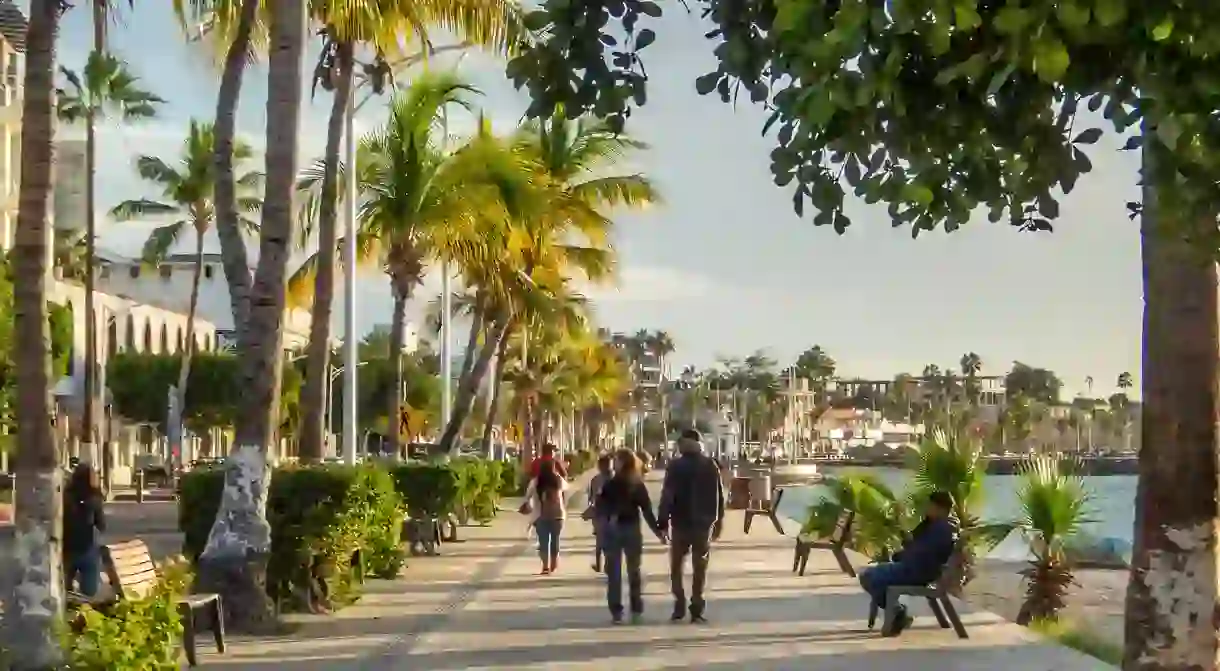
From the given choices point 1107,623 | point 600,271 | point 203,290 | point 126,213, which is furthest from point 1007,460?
point 1107,623

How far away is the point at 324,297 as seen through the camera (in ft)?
68.5

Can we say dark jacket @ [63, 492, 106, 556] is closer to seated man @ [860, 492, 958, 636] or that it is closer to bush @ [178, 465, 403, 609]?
bush @ [178, 465, 403, 609]

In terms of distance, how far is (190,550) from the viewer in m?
14.5

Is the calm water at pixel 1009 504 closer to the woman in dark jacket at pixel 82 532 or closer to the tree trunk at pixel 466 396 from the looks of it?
the tree trunk at pixel 466 396

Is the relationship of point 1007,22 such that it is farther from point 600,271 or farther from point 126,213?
point 126,213

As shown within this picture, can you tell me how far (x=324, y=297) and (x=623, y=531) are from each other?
24.0ft

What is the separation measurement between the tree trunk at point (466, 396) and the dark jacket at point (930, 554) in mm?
19817

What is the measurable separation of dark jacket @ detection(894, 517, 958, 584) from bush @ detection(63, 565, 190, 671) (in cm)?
598

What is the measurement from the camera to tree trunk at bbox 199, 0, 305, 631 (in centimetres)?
1336

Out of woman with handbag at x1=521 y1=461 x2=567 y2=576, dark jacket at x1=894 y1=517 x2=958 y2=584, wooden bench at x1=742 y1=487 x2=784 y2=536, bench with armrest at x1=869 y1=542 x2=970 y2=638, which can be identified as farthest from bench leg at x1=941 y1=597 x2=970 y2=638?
wooden bench at x1=742 y1=487 x2=784 y2=536

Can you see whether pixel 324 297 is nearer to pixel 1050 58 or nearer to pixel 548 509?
pixel 548 509

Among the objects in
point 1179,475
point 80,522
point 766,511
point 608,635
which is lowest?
point 608,635

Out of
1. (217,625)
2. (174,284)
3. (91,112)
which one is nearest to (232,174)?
(217,625)

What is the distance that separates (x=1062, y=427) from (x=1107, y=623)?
169 metres
